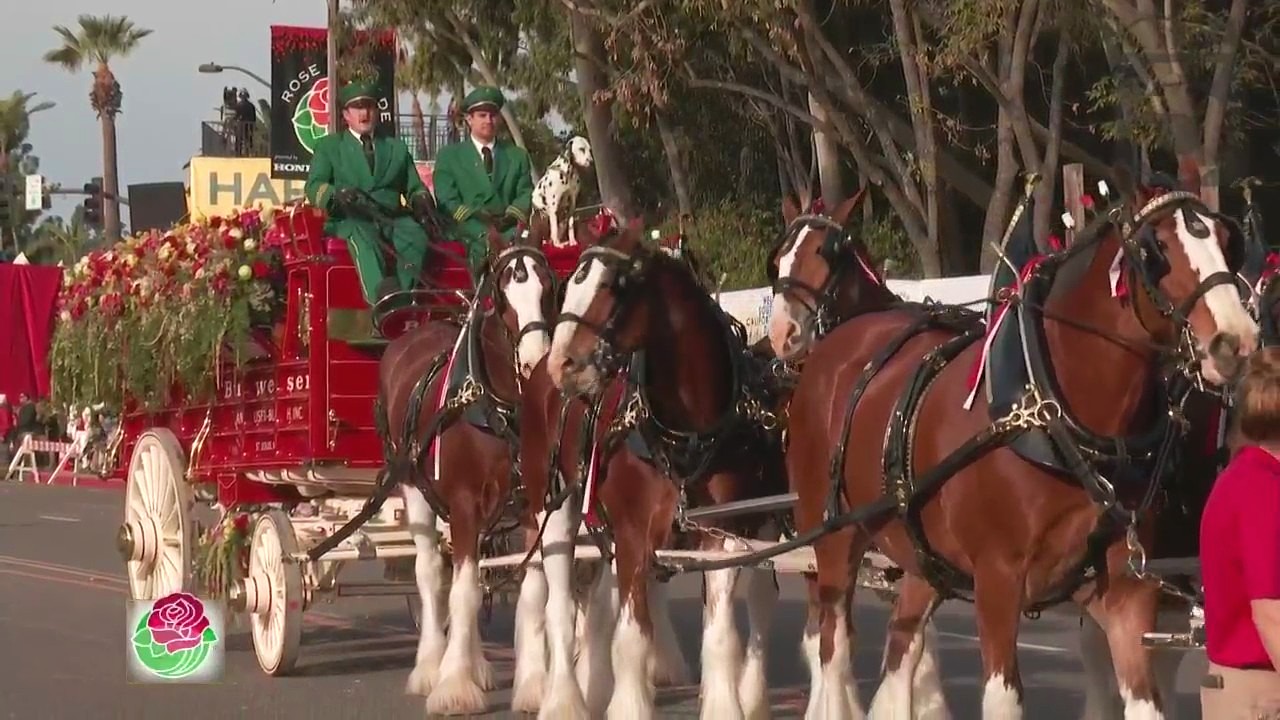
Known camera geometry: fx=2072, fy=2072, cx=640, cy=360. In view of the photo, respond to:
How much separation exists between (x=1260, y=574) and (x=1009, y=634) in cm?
204

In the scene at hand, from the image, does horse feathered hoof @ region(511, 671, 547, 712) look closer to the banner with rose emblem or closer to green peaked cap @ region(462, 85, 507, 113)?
green peaked cap @ region(462, 85, 507, 113)

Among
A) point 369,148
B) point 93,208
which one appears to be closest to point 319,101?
point 93,208

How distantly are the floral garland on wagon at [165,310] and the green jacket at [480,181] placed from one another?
47.0 inches

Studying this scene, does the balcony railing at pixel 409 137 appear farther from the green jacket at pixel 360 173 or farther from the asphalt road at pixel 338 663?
the green jacket at pixel 360 173

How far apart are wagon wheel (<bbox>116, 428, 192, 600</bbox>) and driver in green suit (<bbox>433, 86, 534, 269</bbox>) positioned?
2.67 metres

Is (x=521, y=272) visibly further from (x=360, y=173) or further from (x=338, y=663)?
(x=338, y=663)

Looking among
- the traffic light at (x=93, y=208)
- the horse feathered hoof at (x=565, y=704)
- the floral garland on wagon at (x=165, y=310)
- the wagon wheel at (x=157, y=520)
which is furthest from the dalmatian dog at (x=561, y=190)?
the traffic light at (x=93, y=208)

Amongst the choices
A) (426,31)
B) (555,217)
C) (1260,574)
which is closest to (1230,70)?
(555,217)

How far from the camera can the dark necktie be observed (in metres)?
12.1

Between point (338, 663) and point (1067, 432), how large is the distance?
6.85m

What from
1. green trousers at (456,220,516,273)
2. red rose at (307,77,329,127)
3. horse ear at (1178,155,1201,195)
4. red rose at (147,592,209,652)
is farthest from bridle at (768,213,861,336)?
red rose at (307,77,329,127)

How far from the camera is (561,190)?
1136 cm

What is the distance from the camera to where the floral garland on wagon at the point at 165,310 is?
1234 cm

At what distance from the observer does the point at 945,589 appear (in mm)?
7449
